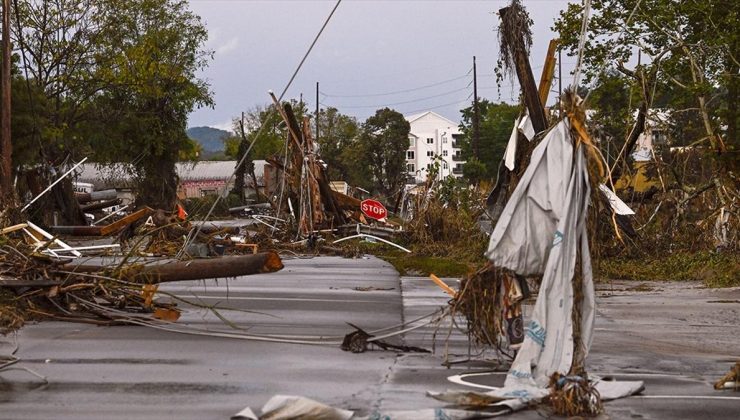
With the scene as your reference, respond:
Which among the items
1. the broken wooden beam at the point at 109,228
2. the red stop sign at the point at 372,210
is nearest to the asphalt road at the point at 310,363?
the broken wooden beam at the point at 109,228

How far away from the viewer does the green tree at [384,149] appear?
3396 inches

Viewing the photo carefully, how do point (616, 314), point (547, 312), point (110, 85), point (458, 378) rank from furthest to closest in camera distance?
point (110, 85)
point (616, 314)
point (458, 378)
point (547, 312)

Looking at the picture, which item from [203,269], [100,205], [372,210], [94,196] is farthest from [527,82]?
[94,196]

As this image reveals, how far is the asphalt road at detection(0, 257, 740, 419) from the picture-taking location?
27.0 feet

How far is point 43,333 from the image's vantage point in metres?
12.1

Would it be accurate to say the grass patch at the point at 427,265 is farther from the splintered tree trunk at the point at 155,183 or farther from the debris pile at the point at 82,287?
the splintered tree trunk at the point at 155,183

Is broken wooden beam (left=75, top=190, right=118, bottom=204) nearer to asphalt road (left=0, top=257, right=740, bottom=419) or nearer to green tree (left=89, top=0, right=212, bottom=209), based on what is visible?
green tree (left=89, top=0, right=212, bottom=209)

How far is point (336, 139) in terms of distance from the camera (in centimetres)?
10294

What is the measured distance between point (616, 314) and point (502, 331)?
5970 millimetres

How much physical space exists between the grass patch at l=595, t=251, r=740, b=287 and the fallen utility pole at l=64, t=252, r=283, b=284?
32.7 ft

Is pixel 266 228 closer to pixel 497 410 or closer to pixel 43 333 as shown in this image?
pixel 43 333

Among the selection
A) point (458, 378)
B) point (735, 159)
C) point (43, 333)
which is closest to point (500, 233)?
point (458, 378)

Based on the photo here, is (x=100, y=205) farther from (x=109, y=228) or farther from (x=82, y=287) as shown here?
(x=82, y=287)

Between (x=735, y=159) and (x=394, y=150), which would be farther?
(x=394, y=150)
